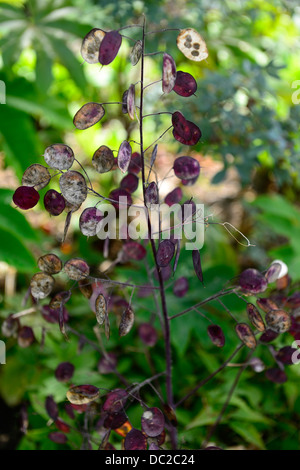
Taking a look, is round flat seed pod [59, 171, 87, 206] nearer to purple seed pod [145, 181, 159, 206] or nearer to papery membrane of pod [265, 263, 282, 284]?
purple seed pod [145, 181, 159, 206]

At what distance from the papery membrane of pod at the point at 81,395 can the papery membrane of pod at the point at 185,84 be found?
1.22 ft

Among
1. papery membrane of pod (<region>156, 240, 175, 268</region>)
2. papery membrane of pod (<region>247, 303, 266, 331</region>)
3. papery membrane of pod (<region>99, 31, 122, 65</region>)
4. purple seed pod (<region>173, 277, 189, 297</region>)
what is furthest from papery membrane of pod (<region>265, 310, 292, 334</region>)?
papery membrane of pod (<region>99, 31, 122, 65</region>)

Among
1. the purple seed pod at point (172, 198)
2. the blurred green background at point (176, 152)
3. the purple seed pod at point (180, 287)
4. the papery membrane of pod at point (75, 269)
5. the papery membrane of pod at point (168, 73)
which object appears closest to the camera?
the papery membrane of pod at point (168, 73)

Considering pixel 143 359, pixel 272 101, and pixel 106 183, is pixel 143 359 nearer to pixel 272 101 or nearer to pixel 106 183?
pixel 106 183

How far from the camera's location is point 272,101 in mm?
1617

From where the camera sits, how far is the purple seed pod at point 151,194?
533 millimetres

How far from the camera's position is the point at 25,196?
54cm

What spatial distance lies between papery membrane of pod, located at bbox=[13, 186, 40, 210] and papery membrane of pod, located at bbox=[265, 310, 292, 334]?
325 mm

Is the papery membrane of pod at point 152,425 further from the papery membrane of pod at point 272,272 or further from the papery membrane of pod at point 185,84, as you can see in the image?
the papery membrane of pod at point 185,84

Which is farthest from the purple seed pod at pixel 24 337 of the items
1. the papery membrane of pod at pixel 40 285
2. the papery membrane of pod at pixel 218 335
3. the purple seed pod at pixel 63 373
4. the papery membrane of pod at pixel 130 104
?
the papery membrane of pod at pixel 130 104

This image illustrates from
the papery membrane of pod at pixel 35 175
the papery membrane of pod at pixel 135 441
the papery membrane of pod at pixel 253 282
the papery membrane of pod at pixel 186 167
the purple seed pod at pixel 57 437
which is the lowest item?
the purple seed pod at pixel 57 437
